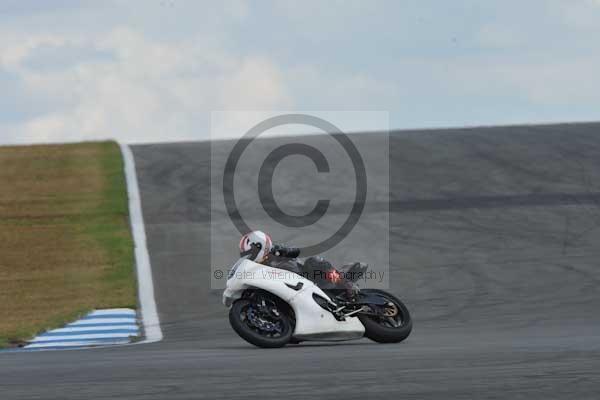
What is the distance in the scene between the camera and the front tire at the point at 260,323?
10.9m

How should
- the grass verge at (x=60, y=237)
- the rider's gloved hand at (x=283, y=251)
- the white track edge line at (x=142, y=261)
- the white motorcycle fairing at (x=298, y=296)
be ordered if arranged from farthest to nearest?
1. the grass verge at (x=60, y=237)
2. the white track edge line at (x=142, y=261)
3. the rider's gloved hand at (x=283, y=251)
4. the white motorcycle fairing at (x=298, y=296)

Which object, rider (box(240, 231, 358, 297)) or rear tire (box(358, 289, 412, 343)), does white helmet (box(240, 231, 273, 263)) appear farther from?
rear tire (box(358, 289, 412, 343))

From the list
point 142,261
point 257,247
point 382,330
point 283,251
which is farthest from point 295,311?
point 142,261

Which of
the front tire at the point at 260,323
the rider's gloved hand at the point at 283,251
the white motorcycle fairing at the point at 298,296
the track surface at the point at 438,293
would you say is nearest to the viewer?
the track surface at the point at 438,293

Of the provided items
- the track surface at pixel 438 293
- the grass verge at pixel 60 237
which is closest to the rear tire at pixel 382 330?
the track surface at pixel 438 293

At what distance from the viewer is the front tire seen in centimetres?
1090

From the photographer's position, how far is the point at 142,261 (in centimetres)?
2120

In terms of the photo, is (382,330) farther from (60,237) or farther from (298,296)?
(60,237)

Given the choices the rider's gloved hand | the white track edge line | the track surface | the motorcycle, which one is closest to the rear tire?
the motorcycle

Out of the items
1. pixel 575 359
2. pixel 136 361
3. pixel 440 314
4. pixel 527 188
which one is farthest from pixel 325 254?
pixel 575 359

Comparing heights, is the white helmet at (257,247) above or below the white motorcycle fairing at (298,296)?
above

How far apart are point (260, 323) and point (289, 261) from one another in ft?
2.68

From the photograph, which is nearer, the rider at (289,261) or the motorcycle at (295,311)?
the motorcycle at (295,311)

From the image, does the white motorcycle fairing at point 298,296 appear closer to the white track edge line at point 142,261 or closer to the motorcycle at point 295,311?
the motorcycle at point 295,311
